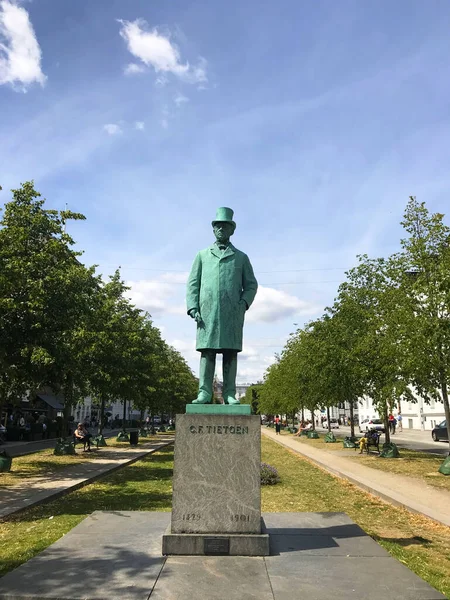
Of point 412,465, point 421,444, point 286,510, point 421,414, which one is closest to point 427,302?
point 412,465

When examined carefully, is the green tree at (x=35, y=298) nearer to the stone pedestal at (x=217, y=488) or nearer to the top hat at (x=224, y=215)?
the top hat at (x=224, y=215)

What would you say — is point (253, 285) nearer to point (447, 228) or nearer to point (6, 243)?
point (6, 243)

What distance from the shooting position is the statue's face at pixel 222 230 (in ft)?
24.1

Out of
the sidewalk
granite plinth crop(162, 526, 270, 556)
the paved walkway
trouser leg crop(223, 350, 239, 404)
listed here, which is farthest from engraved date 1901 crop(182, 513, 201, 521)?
the paved walkway

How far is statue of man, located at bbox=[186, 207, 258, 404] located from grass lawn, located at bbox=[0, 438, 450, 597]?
3.26 meters

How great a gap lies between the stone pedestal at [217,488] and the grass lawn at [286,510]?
214 cm

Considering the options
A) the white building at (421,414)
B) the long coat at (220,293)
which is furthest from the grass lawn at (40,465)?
the white building at (421,414)

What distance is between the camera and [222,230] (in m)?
7.36

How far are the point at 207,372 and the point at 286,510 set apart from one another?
4.75m

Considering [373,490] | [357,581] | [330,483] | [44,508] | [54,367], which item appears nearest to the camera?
[357,581]

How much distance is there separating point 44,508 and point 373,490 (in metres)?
7.99

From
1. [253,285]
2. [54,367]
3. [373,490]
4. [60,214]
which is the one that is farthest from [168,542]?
[60,214]

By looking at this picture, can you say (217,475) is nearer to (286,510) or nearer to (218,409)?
(218,409)

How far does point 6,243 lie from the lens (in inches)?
596
